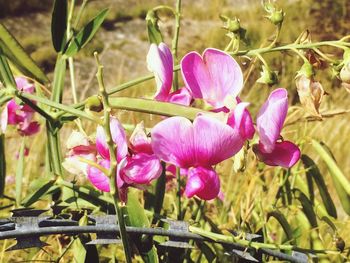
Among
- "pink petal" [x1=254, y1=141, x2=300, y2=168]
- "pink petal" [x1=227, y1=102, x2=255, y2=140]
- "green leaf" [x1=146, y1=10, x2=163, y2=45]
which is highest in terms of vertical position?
"green leaf" [x1=146, y1=10, x2=163, y2=45]

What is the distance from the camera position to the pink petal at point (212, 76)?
644 mm

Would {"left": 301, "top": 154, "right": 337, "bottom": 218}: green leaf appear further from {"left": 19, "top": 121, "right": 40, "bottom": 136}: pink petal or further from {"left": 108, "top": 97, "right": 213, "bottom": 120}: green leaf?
{"left": 108, "top": 97, "right": 213, "bottom": 120}: green leaf

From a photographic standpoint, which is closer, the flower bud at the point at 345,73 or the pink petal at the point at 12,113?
the flower bud at the point at 345,73

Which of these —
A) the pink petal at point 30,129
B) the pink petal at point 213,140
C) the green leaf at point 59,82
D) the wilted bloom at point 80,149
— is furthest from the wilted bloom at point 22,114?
the pink petal at point 213,140

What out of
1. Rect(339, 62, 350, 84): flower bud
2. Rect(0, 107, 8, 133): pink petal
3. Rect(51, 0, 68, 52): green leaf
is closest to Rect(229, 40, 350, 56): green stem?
Rect(339, 62, 350, 84): flower bud

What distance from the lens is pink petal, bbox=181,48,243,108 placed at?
0.64 metres

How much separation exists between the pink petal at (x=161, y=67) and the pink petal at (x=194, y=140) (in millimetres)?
78

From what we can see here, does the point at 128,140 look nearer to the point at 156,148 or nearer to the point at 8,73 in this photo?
the point at 156,148

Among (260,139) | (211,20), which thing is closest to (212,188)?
(260,139)

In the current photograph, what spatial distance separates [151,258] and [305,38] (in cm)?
28

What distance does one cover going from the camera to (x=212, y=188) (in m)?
0.62

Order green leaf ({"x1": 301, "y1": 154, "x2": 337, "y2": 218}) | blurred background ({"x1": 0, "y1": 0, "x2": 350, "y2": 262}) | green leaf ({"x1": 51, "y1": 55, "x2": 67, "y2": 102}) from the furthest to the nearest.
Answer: blurred background ({"x1": 0, "y1": 0, "x2": 350, "y2": 262}) → green leaf ({"x1": 301, "y1": 154, "x2": 337, "y2": 218}) → green leaf ({"x1": 51, "y1": 55, "x2": 67, "y2": 102})

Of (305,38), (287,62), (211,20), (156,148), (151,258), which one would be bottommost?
(151,258)

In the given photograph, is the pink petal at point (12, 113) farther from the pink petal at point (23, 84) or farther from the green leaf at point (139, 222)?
the green leaf at point (139, 222)
